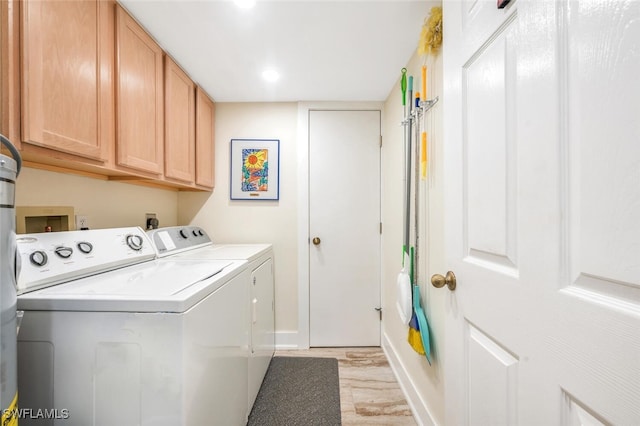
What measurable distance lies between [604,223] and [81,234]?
170cm

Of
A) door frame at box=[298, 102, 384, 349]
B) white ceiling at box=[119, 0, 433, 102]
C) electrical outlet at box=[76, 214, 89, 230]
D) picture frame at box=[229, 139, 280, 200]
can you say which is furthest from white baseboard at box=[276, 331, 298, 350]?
white ceiling at box=[119, 0, 433, 102]

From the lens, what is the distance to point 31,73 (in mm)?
873

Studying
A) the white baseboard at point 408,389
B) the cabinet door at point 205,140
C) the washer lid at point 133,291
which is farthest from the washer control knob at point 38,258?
the white baseboard at point 408,389

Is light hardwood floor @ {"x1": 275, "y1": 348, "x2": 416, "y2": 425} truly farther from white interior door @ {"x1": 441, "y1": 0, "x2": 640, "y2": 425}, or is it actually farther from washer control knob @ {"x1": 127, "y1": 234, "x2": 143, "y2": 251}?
washer control knob @ {"x1": 127, "y1": 234, "x2": 143, "y2": 251}

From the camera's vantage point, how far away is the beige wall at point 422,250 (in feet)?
4.48

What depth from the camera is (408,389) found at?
70.1 inches

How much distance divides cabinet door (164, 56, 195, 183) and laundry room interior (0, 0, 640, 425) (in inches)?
1.5

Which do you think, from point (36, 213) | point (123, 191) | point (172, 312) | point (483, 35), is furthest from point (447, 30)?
point (123, 191)

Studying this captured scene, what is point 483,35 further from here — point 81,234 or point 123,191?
point 123,191

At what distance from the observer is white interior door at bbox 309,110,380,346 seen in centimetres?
250

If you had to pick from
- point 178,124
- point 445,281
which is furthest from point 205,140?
point 445,281

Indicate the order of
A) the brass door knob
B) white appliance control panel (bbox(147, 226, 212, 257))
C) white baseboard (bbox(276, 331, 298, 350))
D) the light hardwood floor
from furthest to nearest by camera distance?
white baseboard (bbox(276, 331, 298, 350))
white appliance control panel (bbox(147, 226, 212, 257))
the light hardwood floor
the brass door knob

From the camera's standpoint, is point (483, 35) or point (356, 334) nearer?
point (483, 35)

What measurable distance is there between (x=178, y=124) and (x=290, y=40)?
92 cm
